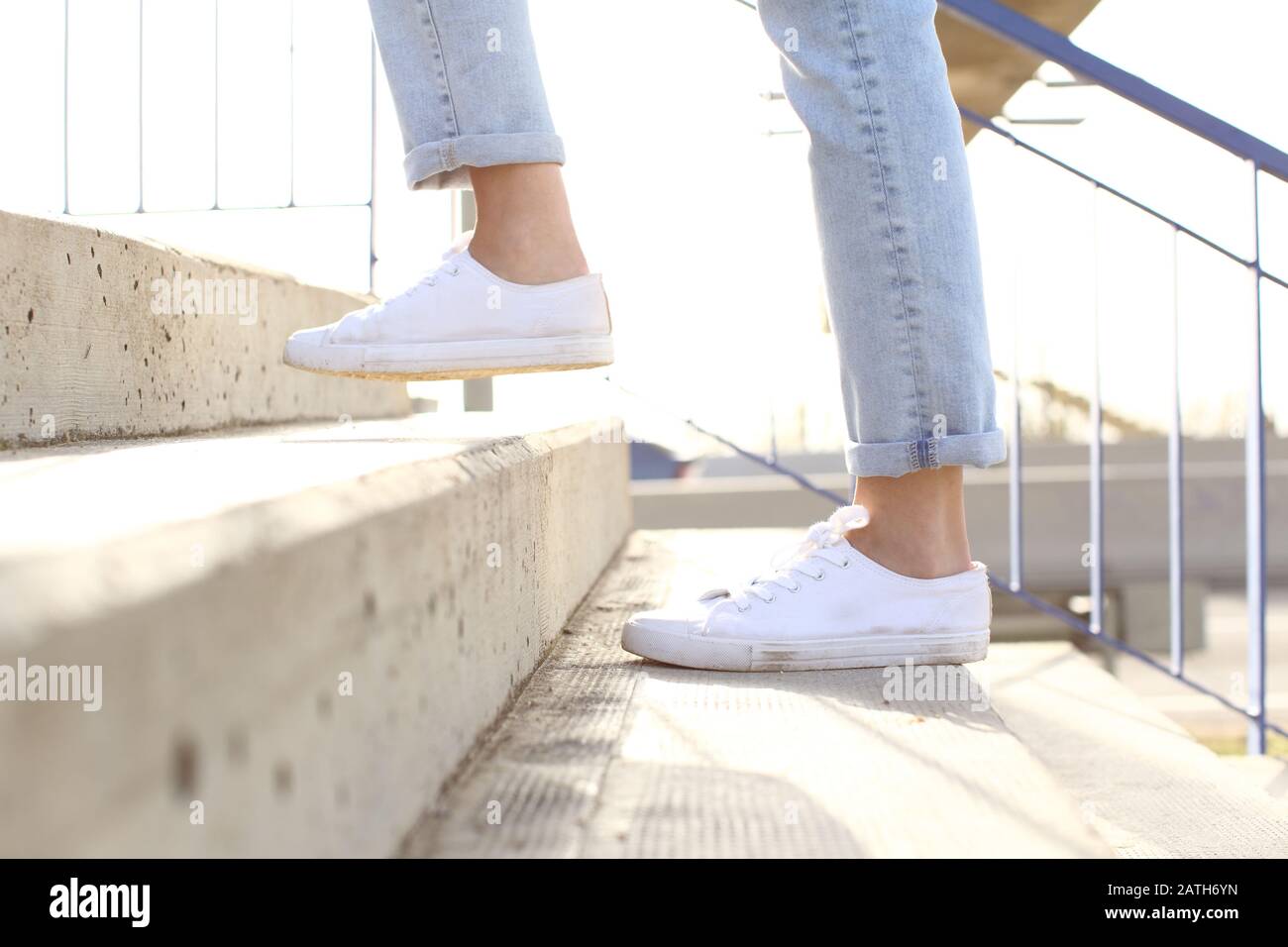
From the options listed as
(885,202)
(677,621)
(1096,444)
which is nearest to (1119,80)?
(1096,444)

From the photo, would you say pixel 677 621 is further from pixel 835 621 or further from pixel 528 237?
pixel 528 237

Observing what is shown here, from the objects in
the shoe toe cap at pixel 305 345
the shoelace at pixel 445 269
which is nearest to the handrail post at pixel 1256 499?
the shoelace at pixel 445 269

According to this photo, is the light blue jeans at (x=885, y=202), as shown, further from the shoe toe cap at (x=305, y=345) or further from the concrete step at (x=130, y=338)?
the concrete step at (x=130, y=338)

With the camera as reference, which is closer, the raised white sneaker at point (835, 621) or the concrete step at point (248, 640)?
the concrete step at point (248, 640)

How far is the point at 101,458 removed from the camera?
742 millimetres

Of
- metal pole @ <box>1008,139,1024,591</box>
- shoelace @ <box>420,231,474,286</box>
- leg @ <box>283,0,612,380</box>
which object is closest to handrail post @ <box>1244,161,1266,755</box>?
metal pole @ <box>1008,139,1024,591</box>

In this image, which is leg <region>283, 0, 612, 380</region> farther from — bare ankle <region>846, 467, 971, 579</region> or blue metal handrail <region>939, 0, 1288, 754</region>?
blue metal handrail <region>939, 0, 1288, 754</region>

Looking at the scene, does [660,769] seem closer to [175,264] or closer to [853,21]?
[853,21]

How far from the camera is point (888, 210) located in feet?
2.83

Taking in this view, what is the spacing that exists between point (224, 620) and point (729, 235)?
2.36 m

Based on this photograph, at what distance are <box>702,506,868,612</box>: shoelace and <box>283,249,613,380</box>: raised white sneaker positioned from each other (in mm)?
276

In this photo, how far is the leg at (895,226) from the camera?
0.85 m

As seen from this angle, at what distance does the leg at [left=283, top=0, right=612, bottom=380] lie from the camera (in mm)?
935
